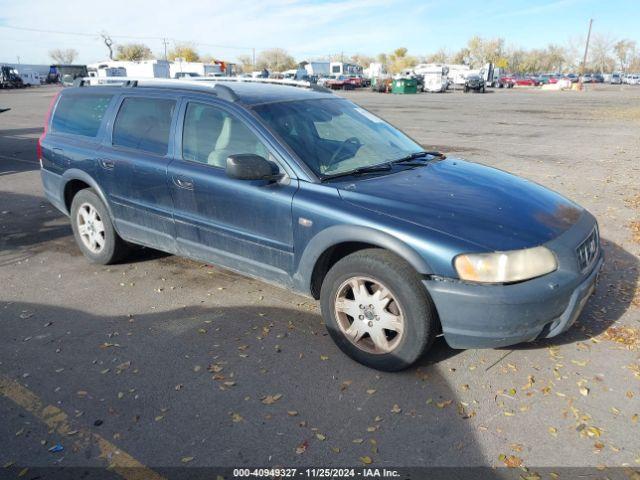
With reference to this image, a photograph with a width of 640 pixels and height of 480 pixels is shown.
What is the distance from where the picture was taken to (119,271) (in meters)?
5.25

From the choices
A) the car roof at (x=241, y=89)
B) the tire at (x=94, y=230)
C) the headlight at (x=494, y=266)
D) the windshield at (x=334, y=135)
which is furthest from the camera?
the tire at (x=94, y=230)

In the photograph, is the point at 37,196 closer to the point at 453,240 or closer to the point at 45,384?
the point at 45,384

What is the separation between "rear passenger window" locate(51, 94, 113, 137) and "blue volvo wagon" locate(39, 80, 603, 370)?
23 mm

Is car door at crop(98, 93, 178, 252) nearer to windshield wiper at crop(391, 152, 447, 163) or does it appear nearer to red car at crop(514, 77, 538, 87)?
windshield wiper at crop(391, 152, 447, 163)

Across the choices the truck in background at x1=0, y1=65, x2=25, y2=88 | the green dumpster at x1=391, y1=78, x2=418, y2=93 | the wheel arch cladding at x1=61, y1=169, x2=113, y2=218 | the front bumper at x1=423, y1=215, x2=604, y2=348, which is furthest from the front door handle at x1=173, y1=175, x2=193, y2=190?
the truck in background at x1=0, y1=65, x2=25, y2=88

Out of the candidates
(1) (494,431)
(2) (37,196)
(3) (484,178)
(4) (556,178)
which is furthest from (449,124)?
(1) (494,431)

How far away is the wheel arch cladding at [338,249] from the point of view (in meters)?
3.11

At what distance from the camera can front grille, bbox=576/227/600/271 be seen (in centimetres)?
333

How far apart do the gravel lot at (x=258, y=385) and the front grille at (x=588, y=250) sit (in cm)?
65

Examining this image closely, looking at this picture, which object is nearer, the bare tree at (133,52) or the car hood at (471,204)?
the car hood at (471,204)

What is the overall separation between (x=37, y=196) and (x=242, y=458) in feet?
23.9

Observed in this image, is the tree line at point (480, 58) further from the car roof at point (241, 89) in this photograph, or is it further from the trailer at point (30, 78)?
the car roof at point (241, 89)

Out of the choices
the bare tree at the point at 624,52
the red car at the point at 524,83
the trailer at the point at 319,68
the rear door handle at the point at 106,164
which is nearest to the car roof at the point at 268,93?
the rear door handle at the point at 106,164

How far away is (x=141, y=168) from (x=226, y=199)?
1.07m
